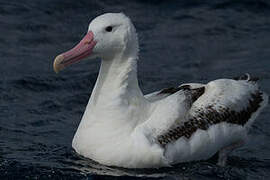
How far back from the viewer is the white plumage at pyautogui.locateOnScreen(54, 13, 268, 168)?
10.2 meters

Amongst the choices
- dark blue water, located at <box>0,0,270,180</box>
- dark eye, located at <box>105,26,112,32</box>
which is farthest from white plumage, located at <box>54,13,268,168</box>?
dark blue water, located at <box>0,0,270,180</box>

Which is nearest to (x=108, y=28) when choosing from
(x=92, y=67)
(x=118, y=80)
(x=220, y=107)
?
(x=118, y=80)

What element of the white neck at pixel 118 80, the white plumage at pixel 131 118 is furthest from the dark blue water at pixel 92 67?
the white neck at pixel 118 80

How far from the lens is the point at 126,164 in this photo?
33.3 feet

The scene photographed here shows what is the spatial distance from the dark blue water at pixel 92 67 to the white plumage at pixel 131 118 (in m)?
0.21

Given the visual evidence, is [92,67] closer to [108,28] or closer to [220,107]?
[220,107]

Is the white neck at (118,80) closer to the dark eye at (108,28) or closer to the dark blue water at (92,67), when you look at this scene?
the dark eye at (108,28)

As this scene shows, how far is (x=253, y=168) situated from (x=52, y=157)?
2639mm

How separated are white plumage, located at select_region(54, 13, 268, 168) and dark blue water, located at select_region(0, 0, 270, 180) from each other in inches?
8.5

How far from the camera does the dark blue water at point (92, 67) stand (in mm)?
10664

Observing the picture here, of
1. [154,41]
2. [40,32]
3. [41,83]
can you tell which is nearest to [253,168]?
[41,83]

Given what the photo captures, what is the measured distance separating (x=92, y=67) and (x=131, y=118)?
182 inches

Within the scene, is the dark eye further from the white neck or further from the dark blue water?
the dark blue water

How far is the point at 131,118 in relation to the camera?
1043cm
